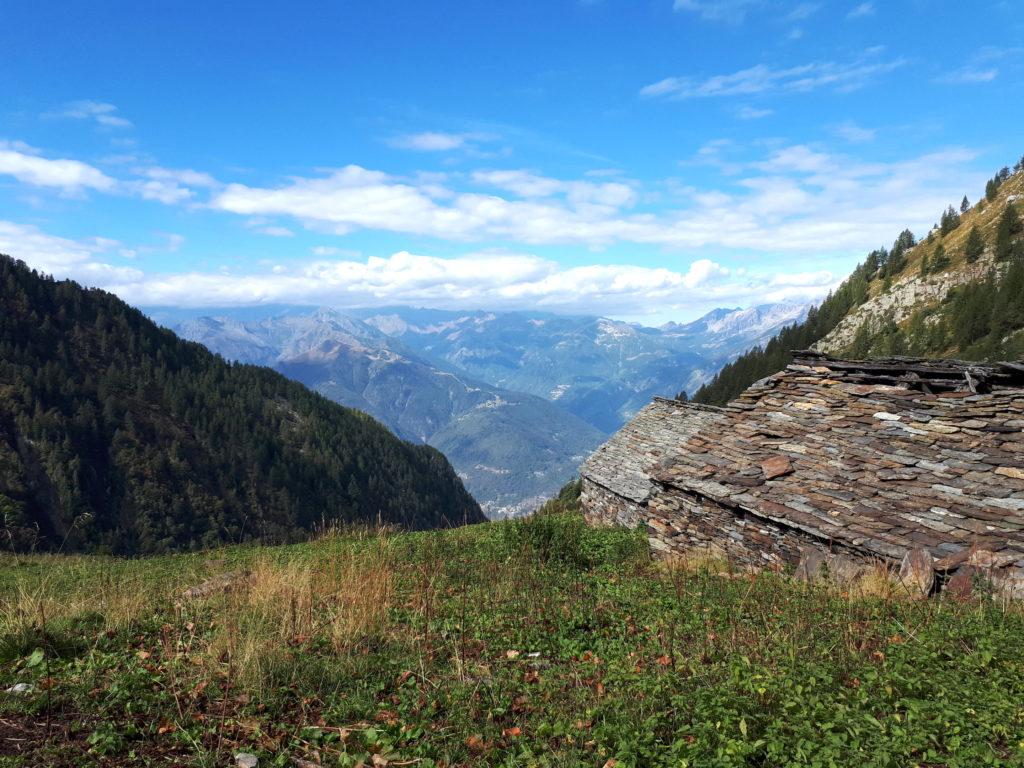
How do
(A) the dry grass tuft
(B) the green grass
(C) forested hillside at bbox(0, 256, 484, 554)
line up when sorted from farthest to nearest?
(C) forested hillside at bbox(0, 256, 484, 554), (A) the dry grass tuft, (B) the green grass

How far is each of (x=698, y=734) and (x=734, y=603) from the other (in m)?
4.60

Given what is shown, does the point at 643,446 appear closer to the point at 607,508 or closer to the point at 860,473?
the point at 607,508

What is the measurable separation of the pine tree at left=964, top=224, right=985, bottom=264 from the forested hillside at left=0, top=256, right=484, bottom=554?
88.6m

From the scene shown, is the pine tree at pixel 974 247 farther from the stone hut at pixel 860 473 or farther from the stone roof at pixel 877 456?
the stone roof at pixel 877 456

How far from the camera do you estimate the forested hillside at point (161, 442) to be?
354 ft

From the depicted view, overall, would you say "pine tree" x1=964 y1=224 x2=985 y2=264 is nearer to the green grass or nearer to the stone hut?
the stone hut

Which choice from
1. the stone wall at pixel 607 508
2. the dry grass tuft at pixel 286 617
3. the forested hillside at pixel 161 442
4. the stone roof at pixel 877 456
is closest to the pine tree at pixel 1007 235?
the stone wall at pixel 607 508

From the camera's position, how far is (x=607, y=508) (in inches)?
926

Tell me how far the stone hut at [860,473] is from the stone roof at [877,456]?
0.10ft

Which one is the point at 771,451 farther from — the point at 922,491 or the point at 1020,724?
the point at 1020,724

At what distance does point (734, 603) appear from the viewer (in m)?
8.22

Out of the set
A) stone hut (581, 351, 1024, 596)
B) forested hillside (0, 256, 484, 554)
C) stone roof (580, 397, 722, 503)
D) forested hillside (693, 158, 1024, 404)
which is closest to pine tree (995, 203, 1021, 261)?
forested hillside (693, 158, 1024, 404)

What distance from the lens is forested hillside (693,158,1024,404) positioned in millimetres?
59375

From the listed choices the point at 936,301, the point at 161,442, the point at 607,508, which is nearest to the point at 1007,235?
the point at 936,301
